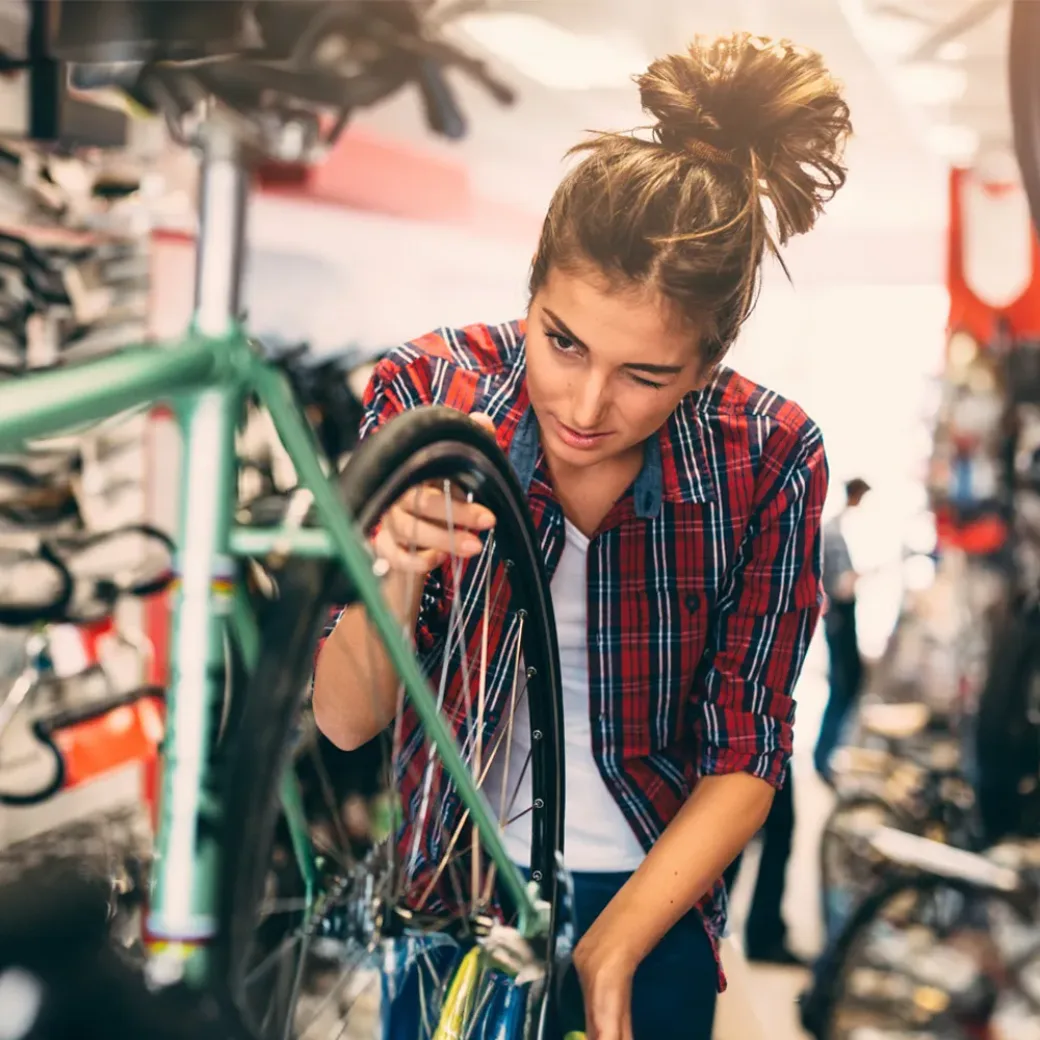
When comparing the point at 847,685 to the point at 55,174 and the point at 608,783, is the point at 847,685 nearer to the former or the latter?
the point at 608,783

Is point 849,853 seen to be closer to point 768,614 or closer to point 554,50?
point 768,614

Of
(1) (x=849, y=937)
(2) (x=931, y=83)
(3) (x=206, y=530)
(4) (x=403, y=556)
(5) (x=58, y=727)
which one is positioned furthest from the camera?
(1) (x=849, y=937)

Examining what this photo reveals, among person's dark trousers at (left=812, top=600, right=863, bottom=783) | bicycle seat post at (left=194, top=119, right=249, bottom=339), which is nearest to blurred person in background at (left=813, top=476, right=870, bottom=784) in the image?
person's dark trousers at (left=812, top=600, right=863, bottom=783)

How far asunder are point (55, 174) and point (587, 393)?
3.29 feet

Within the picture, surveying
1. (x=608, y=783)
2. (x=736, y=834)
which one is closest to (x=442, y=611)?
(x=608, y=783)

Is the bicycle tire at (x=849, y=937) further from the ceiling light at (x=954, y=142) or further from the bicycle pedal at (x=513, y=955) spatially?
the ceiling light at (x=954, y=142)

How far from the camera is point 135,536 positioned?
5.59 ft

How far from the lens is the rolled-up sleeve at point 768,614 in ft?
3.81

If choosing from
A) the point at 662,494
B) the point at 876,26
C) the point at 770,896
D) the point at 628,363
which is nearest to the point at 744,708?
the point at 662,494

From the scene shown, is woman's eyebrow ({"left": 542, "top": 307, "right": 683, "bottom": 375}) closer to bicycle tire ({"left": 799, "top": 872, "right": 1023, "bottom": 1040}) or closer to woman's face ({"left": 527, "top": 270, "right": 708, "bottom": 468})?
woman's face ({"left": 527, "top": 270, "right": 708, "bottom": 468})

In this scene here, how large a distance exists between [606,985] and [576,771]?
0.66 ft

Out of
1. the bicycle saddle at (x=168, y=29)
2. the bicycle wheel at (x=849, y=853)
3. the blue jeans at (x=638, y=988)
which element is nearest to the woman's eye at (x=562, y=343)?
the bicycle saddle at (x=168, y=29)

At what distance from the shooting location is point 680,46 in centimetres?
117

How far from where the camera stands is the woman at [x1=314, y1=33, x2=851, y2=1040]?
3.39 ft
